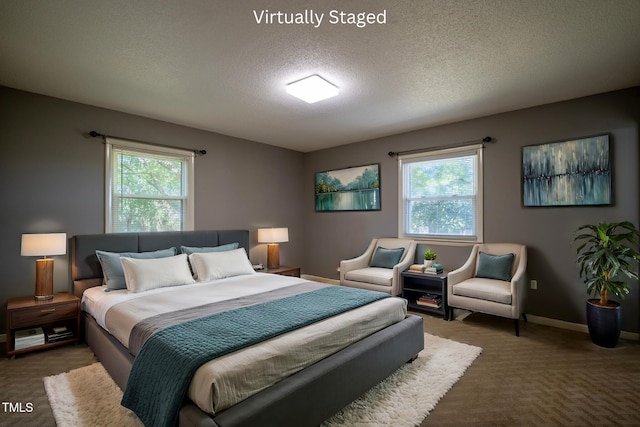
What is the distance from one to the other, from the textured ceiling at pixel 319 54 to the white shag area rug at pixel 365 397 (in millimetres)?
2535

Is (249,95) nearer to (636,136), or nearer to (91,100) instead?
(91,100)

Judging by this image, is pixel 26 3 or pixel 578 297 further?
pixel 578 297

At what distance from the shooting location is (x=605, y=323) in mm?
2947

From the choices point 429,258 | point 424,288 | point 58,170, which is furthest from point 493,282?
point 58,170

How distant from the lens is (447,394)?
2.27 m

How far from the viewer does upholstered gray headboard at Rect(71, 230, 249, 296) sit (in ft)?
11.0

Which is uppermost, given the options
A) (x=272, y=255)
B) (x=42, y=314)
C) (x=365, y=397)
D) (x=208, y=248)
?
(x=208, y=248)

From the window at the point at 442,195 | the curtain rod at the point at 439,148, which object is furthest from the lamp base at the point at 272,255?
the curtain rod at the point at 439,148

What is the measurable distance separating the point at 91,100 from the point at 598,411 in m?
5.20

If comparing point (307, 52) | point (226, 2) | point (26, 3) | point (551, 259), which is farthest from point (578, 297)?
point (26, 3)

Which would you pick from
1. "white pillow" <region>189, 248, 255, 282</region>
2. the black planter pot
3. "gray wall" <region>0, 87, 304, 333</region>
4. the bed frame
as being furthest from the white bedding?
the black planter pot

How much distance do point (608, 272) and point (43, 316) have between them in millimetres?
5304

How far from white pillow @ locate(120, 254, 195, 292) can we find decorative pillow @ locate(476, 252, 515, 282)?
3441 mm

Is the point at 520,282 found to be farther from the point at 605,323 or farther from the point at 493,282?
the point at 605,323
